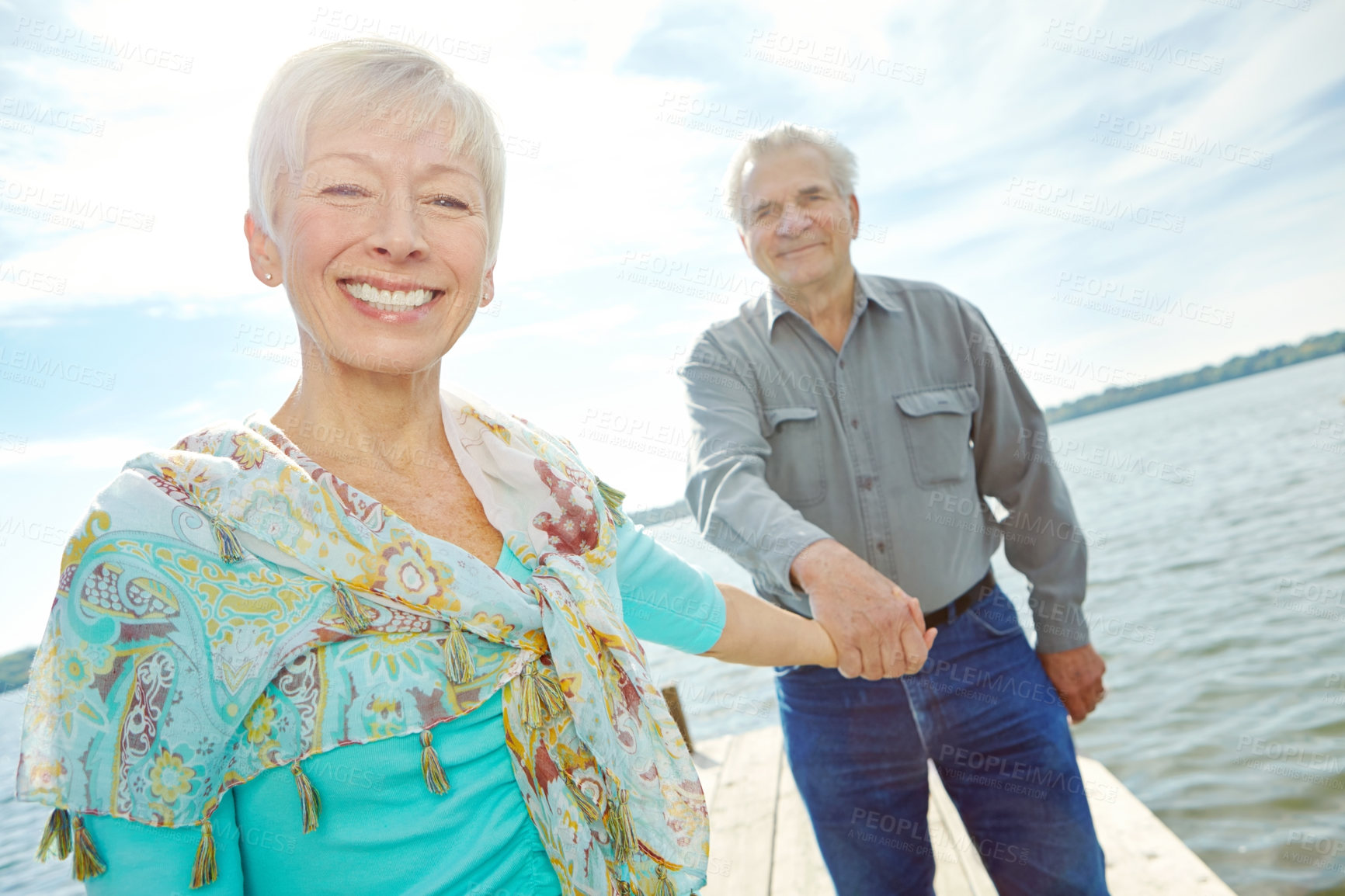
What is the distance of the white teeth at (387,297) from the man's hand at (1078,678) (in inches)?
87.8

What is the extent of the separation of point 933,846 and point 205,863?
3.23m

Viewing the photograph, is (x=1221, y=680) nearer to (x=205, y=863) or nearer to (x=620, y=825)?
(x=620, y=825)

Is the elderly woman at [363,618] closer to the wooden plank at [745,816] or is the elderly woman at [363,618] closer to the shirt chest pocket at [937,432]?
the shirt chest pocket at [937,432]

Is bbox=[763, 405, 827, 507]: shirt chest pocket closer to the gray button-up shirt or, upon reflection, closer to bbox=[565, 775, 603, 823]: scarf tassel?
the gray button-up shirt

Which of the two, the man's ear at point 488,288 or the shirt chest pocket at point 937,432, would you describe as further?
the shirt chest pocket at point 937,432

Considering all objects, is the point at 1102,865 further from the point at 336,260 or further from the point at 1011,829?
the point at 336,260

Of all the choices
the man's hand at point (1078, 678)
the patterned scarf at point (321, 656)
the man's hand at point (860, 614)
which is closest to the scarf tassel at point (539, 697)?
the patterned scarf at point (321, 656)

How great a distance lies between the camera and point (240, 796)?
100 cm

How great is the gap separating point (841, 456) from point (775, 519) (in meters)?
0.47

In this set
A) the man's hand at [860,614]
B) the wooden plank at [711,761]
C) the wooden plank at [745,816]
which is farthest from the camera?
the wooden plank at [711,761]

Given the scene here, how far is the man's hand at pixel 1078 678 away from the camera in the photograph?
252cm

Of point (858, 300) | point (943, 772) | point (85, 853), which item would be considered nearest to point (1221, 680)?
point (943, 772)

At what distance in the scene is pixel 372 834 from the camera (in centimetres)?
102

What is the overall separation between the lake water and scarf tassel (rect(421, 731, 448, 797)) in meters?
2.15
